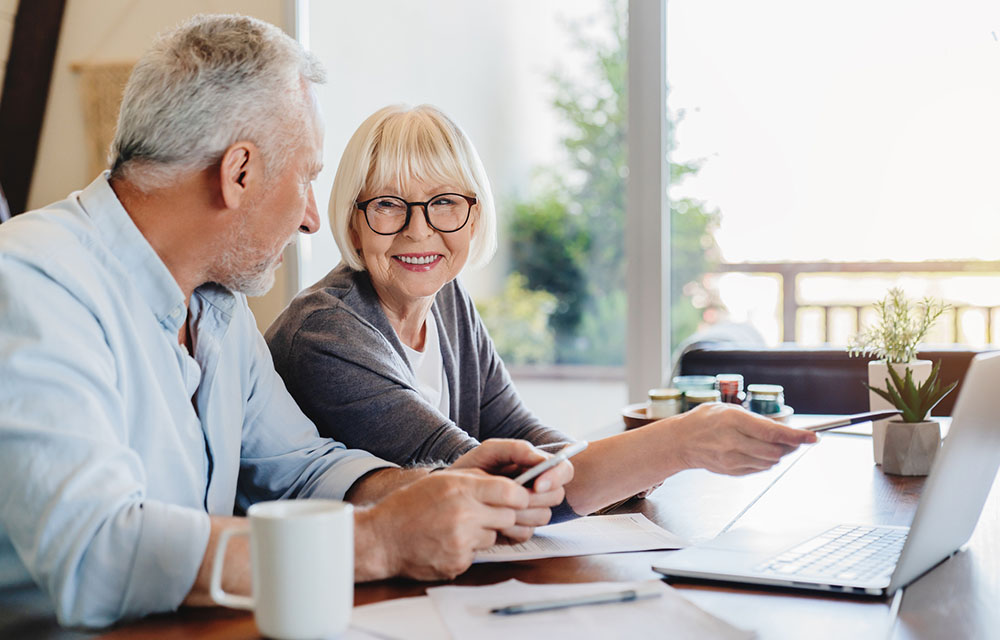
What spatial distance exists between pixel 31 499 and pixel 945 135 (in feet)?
9.53

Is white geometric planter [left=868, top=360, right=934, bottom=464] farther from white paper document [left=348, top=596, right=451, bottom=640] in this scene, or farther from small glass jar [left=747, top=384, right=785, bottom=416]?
white paper document [left=348, top=596, right=451, bottom=640]

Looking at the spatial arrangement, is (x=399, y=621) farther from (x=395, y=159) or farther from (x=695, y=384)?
(x=695, y=384)

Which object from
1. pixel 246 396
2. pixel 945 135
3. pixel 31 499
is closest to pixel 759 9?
pixel 945 135

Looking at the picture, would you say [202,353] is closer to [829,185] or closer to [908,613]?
[908,613]

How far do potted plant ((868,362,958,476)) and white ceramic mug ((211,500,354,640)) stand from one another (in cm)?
111

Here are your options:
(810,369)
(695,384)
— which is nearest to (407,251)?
(695,384)

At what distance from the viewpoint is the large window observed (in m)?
3.03

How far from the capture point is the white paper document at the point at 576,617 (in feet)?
2.75

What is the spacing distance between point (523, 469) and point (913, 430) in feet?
2.54

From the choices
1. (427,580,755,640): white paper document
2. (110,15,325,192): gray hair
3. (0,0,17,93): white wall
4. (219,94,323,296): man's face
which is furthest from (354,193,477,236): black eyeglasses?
(0,0,17,93): white wall

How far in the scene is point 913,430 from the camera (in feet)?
5.26

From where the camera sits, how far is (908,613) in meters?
0.91

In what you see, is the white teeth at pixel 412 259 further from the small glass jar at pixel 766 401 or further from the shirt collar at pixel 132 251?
the small glass jar at pixel 766 401

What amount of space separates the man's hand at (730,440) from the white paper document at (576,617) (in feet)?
1.00
